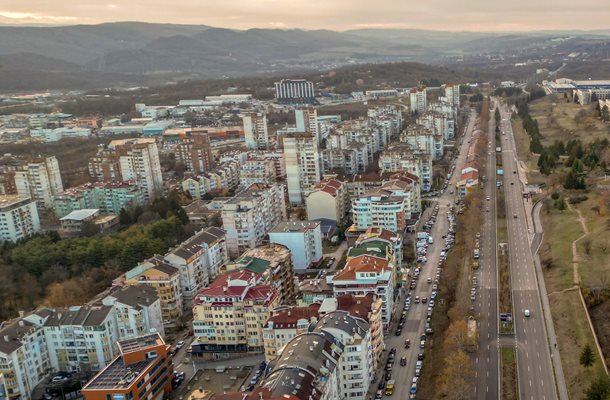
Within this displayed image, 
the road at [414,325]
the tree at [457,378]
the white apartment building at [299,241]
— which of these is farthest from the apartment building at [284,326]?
the white apartment building at [299,241]

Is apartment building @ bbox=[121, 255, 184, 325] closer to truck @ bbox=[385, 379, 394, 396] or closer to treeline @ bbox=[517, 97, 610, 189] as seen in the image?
truck @ bbox=[385, 379, 394, 396]

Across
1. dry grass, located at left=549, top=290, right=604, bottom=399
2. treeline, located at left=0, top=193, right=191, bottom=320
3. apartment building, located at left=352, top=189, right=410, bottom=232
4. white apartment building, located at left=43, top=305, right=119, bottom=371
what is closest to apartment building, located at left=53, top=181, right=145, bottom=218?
treeline, located at left=0, top=193, right=191, bottom=320

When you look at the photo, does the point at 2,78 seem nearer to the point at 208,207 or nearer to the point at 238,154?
the point at 238,154

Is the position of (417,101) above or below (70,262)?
above

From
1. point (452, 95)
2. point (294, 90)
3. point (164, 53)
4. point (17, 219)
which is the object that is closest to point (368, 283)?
point (17, 219)

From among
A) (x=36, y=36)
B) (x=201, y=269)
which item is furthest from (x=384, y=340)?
(x=36, y=36)

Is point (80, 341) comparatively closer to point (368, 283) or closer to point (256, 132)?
point (368, 283)
